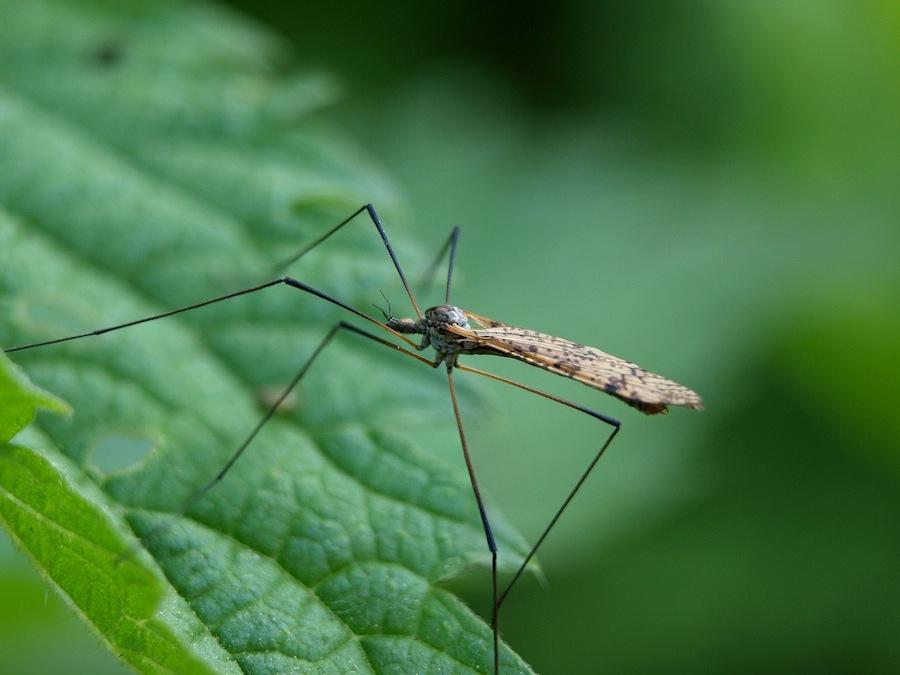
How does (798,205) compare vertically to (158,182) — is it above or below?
above

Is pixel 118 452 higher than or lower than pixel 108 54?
lower

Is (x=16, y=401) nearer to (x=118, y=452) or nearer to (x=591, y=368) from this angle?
(x=118, y=452)

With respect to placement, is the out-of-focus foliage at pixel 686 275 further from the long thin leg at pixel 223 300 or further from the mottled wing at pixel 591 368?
the long thin leg at pixel 223 300

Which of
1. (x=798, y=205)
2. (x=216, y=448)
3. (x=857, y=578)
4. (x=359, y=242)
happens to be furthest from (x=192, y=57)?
(x=857, y=578)

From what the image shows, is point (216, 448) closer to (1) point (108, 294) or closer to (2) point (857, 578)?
(1) point (108, 294)

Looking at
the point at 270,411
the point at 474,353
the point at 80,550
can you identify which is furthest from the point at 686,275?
the point at 80,550

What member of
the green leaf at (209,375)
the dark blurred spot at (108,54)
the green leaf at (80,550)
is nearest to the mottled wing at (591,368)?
the green leaf at (209,375)
